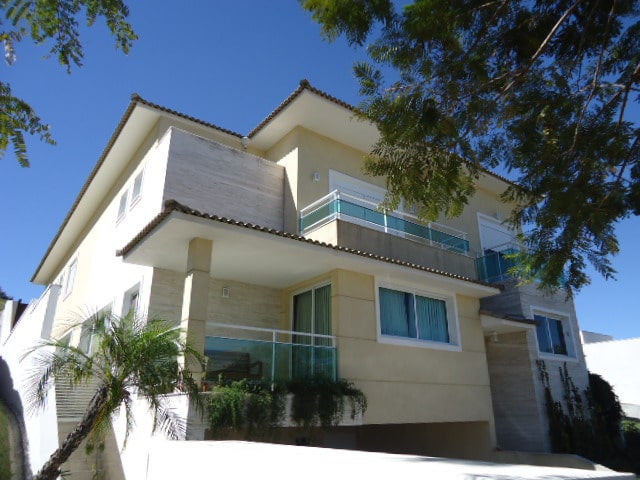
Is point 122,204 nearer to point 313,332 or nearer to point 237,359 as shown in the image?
point 313,332

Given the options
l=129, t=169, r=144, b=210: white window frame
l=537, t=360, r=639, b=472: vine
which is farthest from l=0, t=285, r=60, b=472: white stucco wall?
l=537, t=360, r=639, b=472: vine

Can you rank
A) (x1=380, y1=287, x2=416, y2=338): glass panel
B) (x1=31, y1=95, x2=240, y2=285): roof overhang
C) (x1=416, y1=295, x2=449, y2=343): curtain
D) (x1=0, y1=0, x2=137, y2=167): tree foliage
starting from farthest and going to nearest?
(x1=31, y1=95, x2=240, y2=285): roof overhang
(x1=416, y1=295, x2=449, y2=343): curtain
(x1=380, y1=287, x2=416, y2=338): glass panel
(x1=0, y1=0, x2=137, y2=167): tree foliage

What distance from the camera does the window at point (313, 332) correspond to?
33.2ft

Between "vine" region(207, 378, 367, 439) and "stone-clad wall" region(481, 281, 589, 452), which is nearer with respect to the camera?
"vine" region(207, 378, 367, 439)

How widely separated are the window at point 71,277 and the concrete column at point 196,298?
13.6 meters

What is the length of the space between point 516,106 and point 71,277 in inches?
793

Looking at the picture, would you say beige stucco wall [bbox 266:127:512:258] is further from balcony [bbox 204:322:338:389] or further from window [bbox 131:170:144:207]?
balcony [bbox 204:322:338:389]

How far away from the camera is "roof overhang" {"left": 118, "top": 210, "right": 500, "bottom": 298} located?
9383 mm

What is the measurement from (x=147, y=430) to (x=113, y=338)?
253cm

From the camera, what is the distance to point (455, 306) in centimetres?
1332

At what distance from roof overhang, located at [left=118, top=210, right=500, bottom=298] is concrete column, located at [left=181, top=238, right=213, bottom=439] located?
0.86 ft

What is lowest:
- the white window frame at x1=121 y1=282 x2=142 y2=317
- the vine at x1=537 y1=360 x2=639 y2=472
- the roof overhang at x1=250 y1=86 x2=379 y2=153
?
the vine at x1=537 y1=360 x2=639 y2=472

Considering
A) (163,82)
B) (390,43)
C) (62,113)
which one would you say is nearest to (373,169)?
(390,43)

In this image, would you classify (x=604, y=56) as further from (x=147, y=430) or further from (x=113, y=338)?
(x=147, y=430)
